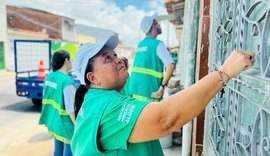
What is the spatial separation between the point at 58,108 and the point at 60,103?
0.09 metres

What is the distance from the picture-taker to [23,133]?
6.07 meters

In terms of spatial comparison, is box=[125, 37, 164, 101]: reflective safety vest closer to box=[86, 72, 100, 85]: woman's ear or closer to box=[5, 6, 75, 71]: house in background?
box=[86, 72, 100, 85]: woman's ear

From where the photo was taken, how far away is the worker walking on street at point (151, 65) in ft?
11.5

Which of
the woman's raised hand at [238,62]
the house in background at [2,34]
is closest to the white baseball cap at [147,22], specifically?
the woman's raised hand at [238,62]

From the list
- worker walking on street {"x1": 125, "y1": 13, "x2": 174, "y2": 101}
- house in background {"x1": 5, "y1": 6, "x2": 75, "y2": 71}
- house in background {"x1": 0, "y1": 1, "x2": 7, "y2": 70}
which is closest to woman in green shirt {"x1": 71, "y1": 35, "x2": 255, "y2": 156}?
worker walking on street {"x1": 125, "y1": 13, "x2": 174, "y2": 101}

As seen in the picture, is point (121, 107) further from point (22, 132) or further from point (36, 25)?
point (36, 25)

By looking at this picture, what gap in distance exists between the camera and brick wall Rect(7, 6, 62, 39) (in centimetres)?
3009

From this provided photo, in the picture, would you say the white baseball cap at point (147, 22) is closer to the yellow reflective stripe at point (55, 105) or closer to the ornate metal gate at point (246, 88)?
the yellow reflective stripe at point (55, 105)

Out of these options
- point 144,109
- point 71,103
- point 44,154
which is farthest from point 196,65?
point 44,154

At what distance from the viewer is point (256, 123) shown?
1029 millimetres

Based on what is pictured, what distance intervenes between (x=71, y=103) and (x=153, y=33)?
132 centimetres

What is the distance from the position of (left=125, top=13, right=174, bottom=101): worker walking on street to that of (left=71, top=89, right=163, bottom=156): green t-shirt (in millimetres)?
2152

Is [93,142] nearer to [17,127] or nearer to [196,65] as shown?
[196,65]

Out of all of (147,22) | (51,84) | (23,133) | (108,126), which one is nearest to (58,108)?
(51,84)
